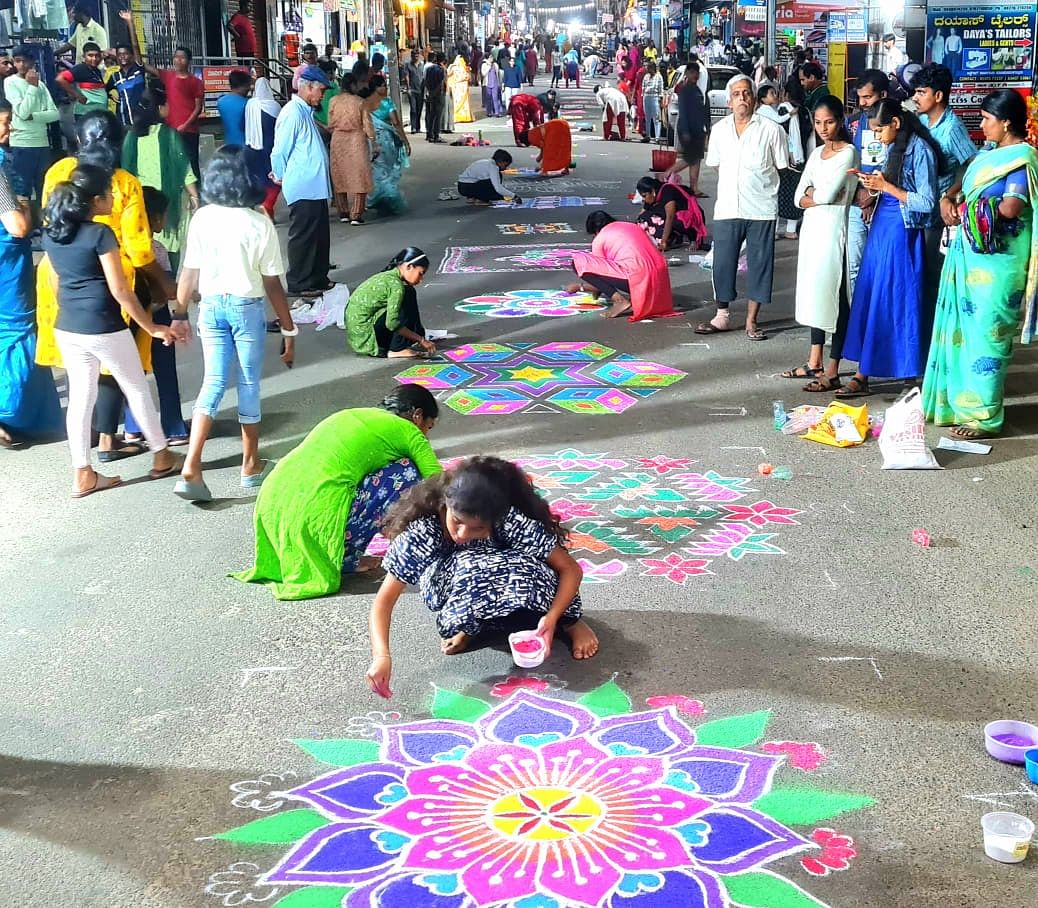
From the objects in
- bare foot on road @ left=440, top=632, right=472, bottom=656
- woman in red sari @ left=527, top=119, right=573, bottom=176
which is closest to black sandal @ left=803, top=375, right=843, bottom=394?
bare foot on road @ left=440, top=632, right=472, bottom=656

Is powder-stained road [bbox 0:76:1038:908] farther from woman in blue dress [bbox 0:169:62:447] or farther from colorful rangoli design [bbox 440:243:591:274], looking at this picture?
colorful rangoli design [bbox 440:243:591:274]

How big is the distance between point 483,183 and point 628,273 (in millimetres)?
6508

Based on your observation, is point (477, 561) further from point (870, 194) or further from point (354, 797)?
point (870, 194)

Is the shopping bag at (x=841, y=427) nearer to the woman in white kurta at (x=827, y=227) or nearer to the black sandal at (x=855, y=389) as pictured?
the black sandal at (x=855, y=389)

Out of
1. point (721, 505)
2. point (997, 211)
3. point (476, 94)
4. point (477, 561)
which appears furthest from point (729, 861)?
point (476, 94)

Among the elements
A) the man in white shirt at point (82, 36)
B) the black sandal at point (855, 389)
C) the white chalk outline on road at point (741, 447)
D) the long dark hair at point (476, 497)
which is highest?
the man in white shirt at point (82, 36)

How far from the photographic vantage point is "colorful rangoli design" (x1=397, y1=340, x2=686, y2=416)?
Result: 7684 millimetres

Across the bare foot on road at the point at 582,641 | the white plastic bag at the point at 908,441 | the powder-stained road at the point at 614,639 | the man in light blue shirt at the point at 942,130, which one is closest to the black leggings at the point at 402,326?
the powder-stained road at the point at 614,639

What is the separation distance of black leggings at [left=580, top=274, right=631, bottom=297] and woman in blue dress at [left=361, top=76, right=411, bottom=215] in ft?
17.8

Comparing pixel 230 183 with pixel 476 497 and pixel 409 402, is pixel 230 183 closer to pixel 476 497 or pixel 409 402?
pixel 409 402

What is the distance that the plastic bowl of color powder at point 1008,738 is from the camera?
12.3 feet

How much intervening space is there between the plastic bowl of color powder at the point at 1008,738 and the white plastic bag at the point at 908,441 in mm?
2616

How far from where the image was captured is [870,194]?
720 centimetres

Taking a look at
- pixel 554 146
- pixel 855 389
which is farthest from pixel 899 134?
pixel 554 146
